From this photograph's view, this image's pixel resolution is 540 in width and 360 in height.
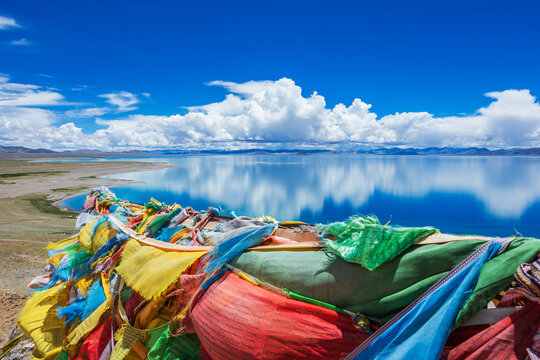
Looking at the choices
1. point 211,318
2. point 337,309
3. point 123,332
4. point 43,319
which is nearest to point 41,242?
point 43,319

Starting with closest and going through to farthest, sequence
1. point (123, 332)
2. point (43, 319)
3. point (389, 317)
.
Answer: point (389, 317)
point (123, 332)
point (43, 319)

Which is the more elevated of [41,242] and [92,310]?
[92,310]

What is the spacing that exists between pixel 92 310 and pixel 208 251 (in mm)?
1888

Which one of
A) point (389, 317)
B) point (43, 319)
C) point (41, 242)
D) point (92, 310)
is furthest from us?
point (41, 242)

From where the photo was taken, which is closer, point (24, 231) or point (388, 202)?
point (24, 231)

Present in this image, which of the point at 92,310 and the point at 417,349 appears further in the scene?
the point at 92,310

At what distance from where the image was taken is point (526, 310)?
5.12 ft

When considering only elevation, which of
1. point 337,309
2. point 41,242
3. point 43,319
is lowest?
point 41,242

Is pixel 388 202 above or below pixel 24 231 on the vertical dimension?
below

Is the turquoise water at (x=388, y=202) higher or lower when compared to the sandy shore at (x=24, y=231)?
lower

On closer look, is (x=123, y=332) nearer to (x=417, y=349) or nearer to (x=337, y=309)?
(x=337, y=309)

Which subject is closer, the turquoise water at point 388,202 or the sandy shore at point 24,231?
the sandy shore at point 24,231

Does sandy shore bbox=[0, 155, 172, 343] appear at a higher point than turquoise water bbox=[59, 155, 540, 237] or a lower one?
higher

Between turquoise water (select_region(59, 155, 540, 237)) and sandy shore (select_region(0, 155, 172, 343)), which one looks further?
turquoise water (select_region(59, 155, 540, 237))
